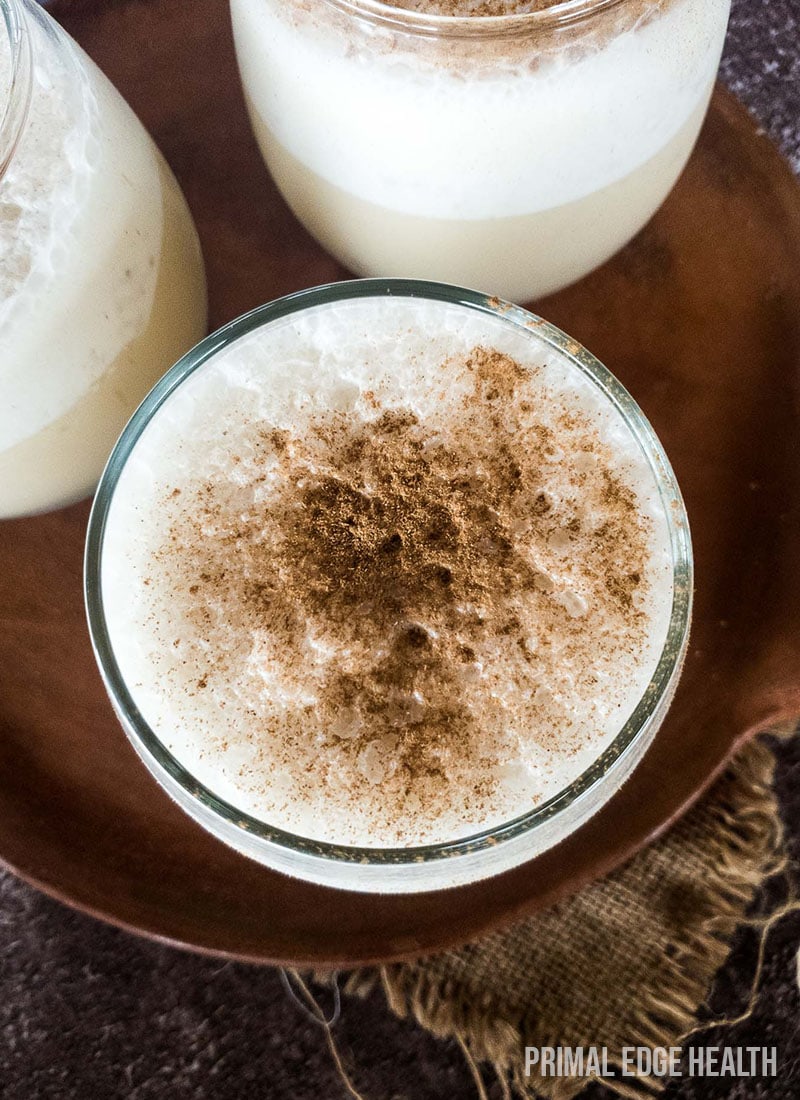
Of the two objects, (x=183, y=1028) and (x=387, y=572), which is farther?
(x=183, y=1028)

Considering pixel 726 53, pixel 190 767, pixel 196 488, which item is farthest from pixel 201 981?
pixel 726 53

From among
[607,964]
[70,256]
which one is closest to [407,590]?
[70,256]

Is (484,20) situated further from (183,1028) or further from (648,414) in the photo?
(183,1028)

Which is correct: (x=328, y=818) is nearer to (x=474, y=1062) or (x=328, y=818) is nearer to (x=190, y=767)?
(x=190, y=767)

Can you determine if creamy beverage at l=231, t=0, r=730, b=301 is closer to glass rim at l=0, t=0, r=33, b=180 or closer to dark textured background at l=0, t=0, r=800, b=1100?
glass rim at l=0, t=0, r=33, b=180

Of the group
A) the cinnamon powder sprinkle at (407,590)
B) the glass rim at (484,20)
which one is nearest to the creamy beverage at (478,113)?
the glass rim at (484,20)

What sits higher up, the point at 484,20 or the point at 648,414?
the point at 484,20
